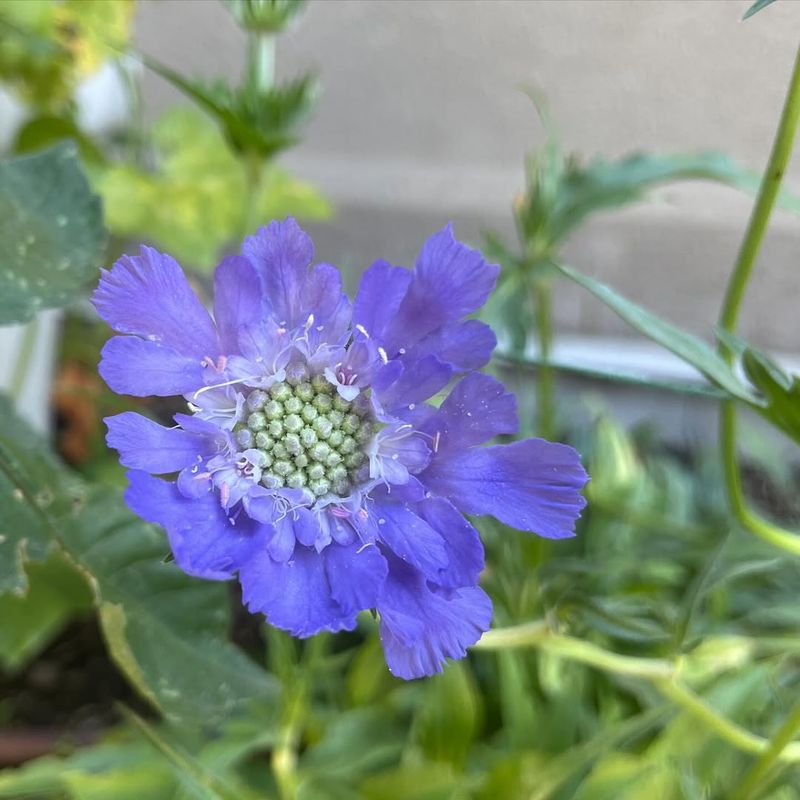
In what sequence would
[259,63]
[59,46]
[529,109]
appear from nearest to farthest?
[259,63] < [59,46] < [529,109]

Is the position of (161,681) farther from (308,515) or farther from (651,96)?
(651,96)

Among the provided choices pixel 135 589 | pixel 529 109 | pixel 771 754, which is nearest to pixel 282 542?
pixel 135 589

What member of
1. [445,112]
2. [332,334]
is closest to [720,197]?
[445,112]

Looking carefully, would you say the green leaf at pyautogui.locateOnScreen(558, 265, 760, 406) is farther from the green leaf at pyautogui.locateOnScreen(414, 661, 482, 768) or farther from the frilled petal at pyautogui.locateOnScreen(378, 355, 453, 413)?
the green leaf at pyautogui.locateOnScreen(414, 661, 482, 768)

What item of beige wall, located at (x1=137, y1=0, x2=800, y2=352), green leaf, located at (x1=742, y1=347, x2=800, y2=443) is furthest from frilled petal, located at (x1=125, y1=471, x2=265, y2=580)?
beige wall, located at (x1=137, y1=0, x2=800, y2=352)

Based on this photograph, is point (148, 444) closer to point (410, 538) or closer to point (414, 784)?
point (410, 538)

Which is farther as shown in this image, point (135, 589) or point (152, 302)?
point (135, 589)
